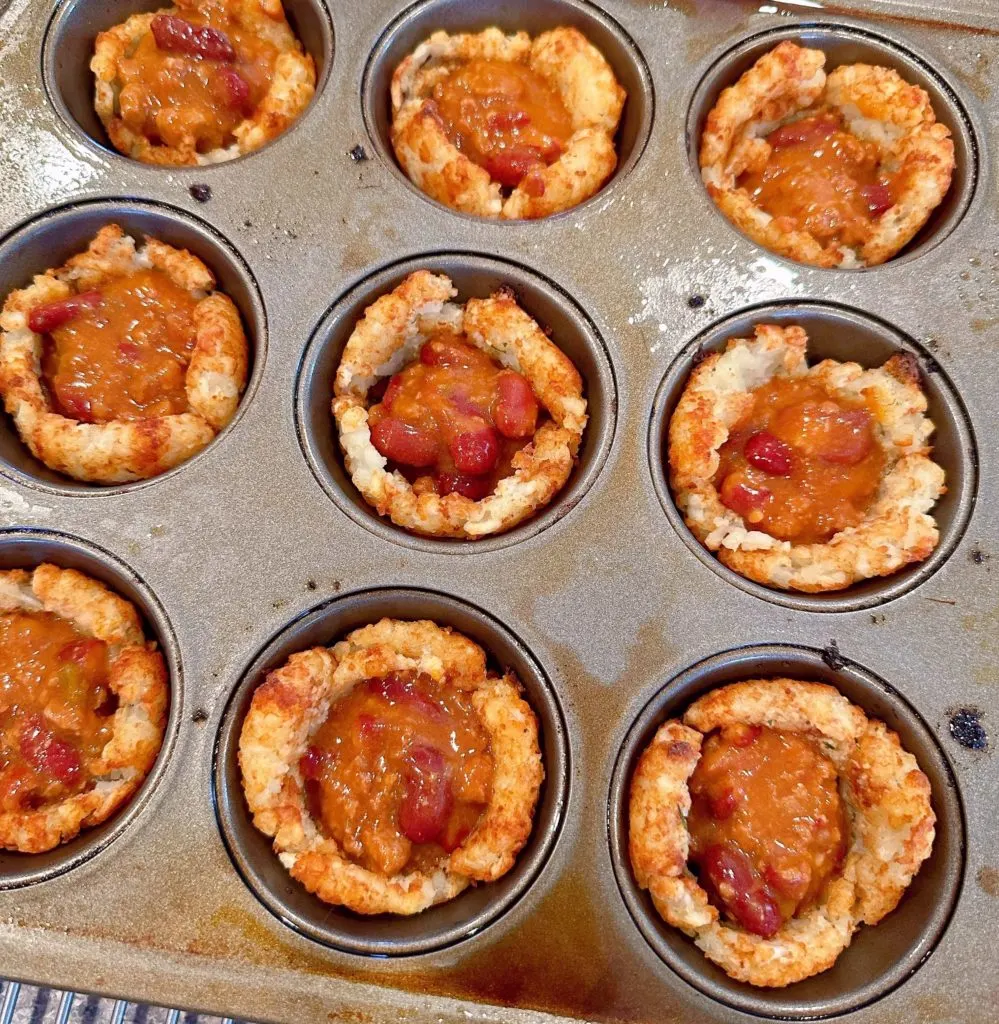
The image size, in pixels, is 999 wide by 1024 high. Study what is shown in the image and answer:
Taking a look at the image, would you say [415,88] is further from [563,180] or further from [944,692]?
[944,692]

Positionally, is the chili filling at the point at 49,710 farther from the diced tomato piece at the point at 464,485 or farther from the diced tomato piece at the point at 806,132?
the diced tomato piece at the point at 806,132

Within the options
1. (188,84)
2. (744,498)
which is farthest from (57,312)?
(744,498)

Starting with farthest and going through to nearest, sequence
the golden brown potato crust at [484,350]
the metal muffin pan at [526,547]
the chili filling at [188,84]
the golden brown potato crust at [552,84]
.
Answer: the chili filling at [188,84] < the golden brown potato crust at [552,84] < the golden brown potato crust at [484,350] < the metal muffin pan at [526,547]

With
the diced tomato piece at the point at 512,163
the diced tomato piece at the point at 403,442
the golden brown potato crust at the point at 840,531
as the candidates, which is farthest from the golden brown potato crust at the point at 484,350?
the diced tomato piece at the point at 512,163

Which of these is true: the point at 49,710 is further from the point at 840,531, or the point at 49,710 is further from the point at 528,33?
the point at 528,33

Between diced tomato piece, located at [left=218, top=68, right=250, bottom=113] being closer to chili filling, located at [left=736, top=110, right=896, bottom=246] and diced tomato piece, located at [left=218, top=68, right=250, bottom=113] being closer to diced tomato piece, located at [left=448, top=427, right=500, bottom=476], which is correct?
diced tomato piece, located at [left=448, top=427, right=500, bottom=476]

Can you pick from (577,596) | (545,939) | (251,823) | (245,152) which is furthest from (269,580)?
(245,152)
